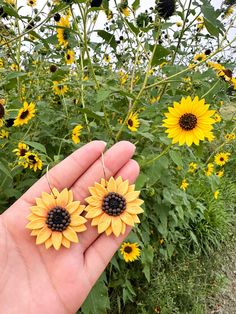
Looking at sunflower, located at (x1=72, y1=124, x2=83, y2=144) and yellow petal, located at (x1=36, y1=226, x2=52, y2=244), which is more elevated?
sunflower, located at (x1=72, y1=124, x2=83, y2=144)

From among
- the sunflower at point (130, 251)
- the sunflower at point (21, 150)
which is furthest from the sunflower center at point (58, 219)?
the sunflower at point (130, 251)

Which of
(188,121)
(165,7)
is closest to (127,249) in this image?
(188,121)

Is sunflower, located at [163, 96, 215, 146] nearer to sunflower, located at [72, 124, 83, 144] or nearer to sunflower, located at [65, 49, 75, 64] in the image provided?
sunflower, located at [72, 124, 83, 144]

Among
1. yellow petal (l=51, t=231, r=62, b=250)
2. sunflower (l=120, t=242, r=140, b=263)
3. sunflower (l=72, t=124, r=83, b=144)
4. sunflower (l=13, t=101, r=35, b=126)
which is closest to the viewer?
yellow petal (l=51, t=231, r=62, b=250)

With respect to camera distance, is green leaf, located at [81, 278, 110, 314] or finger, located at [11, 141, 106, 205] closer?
finger, located at [11, 141, 106, 205]

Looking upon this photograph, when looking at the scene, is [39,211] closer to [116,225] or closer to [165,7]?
[116,225]

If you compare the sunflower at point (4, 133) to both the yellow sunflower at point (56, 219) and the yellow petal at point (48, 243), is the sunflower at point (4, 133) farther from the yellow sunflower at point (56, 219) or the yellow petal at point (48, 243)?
the yellow petal at point (48, 243)

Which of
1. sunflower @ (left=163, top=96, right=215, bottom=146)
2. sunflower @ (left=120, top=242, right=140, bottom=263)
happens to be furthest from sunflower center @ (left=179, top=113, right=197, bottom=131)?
sunflower @ (left=120, top=242, right=140, bottom=263)

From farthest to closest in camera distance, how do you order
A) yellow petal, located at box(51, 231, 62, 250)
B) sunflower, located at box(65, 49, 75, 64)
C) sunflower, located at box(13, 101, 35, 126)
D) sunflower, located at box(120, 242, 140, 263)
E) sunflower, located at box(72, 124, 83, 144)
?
1. sunflower, located at box(65, 49, 75, 64)
2. sunflower, located at box(120, 242, 140, 263)
3. sunflower, located at box(72, 124, 83, 144)
4. sunflower, located at box(13, 101, 35, 126)
5. yellow petal, located at box(51, 231, 62, 250)

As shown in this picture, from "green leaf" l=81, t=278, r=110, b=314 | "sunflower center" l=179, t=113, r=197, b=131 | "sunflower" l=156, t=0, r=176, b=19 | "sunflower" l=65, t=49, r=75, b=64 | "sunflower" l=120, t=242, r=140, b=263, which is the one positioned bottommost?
"green leaf" l=81, t=278, r=110, b=314
